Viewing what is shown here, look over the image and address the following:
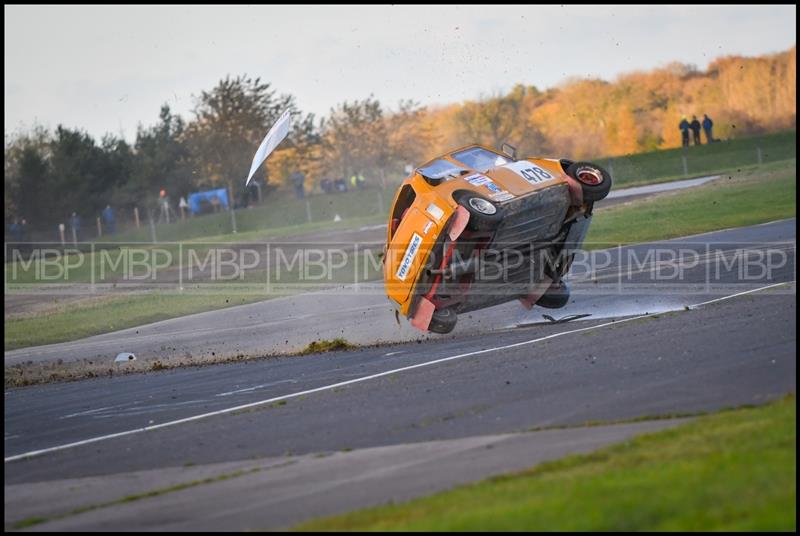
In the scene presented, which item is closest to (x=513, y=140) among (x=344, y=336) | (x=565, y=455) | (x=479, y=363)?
(x=344, y=336)

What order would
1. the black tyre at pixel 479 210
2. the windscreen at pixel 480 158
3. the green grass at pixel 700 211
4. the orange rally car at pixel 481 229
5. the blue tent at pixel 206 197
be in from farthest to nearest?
the blue tent at pixel 206 197 → the green grass at pixel 700 211 → the windscreen at pixel 480 158 → the orange rally car at pixel 481 229 → the black tyre at pixel 479 210

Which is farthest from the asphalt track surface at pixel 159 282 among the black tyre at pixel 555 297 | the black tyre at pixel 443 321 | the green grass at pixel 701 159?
the black tyre at pixel 443 321

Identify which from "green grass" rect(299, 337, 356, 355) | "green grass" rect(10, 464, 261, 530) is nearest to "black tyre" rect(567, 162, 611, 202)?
"green grass" rect(299, 337, 356, 355)

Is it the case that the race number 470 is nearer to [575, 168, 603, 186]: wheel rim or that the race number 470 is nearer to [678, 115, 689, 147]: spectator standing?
[575, 168, 603, 186]: wheel rim

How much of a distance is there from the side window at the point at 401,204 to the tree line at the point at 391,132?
98.9 feet

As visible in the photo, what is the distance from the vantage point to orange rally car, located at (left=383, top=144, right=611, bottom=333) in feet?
44.4

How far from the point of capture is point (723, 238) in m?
24.5

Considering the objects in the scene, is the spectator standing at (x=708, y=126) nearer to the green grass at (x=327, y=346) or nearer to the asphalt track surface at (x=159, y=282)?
the asphalt track surface at (x=159, y=282)

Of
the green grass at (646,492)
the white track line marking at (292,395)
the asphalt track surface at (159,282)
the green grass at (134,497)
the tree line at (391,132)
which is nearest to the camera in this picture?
the green grass at (646,492)

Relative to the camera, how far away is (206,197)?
54.3 metres

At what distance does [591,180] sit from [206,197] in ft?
138

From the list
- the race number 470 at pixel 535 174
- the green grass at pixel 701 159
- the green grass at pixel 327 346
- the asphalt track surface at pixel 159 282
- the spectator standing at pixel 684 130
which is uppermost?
the spectator standing at pixel 684 130

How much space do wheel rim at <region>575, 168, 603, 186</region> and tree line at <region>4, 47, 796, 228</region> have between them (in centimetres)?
3065

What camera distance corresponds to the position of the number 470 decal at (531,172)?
13805mm
